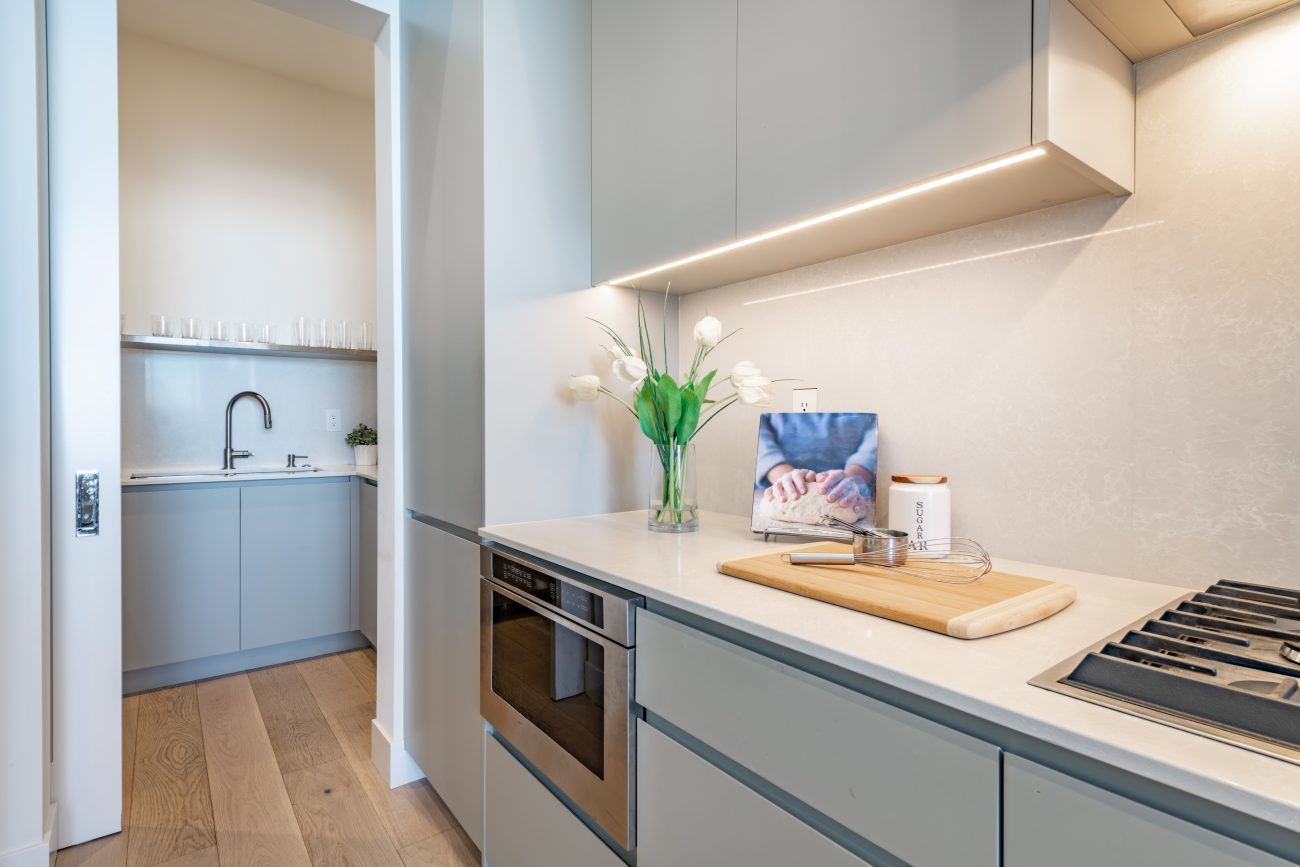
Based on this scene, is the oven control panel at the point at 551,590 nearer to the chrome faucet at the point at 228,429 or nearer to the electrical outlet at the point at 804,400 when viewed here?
the electrical outlet at the point at 804,400

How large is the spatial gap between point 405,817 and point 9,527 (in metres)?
1.27

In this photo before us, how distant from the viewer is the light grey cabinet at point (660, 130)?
135 centimetres

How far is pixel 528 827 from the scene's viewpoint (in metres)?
1.39

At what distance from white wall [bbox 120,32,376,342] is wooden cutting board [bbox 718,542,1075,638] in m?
3.26

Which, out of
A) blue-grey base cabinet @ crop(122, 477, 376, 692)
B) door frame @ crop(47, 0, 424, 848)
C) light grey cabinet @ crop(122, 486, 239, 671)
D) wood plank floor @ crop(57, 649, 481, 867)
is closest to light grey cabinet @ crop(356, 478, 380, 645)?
blue-grey base cabinet @ crop(122, 477, 376, 692)

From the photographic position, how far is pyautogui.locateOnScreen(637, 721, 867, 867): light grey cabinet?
809mm

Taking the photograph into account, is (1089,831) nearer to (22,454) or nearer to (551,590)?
(551,590)

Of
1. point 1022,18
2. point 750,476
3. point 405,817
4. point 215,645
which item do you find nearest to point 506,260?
point 750,476

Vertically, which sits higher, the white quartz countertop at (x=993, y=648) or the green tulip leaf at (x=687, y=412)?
the green tulip leaf at (x=687, y=412)

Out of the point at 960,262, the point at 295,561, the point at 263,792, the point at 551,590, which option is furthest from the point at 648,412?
the point at 295,561

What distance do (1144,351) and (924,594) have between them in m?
0.57

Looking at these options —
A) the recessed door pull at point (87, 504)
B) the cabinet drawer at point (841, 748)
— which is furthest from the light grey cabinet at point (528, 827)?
the recessed door pull at point (87, 504)

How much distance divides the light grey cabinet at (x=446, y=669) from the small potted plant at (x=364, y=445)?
65.1 inches

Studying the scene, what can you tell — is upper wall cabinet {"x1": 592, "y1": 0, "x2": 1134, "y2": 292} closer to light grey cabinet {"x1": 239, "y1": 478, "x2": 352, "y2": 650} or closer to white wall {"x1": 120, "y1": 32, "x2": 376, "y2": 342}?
light grey cabinet {"x1": 239, "y1": 478, "x2": 352, "y2": 650}
